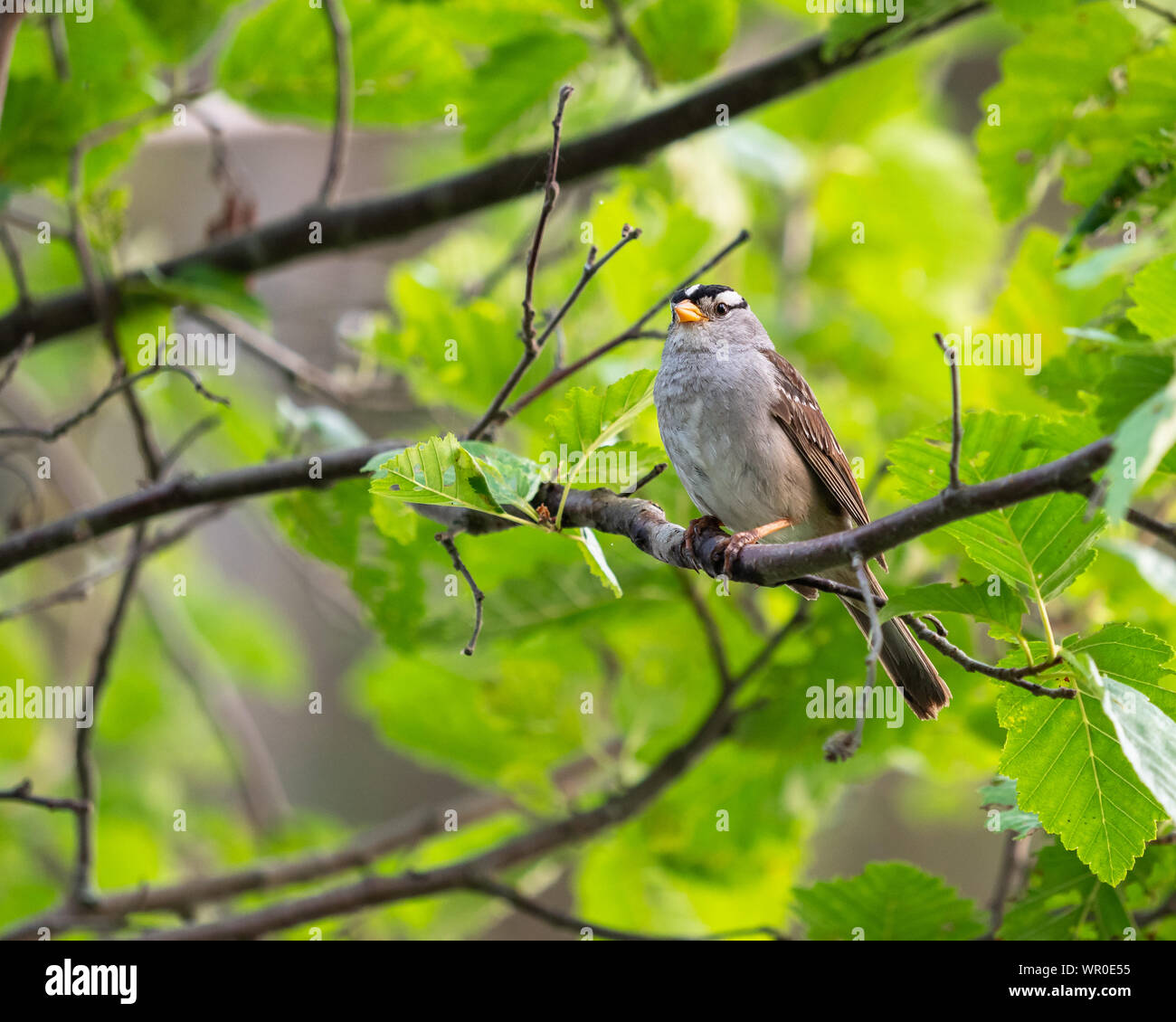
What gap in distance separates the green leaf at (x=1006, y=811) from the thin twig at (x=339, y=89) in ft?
7.73

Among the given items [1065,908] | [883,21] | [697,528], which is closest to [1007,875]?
[1065,908]

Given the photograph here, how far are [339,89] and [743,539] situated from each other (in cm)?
173

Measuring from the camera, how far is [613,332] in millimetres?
3705

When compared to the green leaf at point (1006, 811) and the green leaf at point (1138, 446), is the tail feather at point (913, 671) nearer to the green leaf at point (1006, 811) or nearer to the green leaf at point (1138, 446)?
the green leaf at point (1006, 811)

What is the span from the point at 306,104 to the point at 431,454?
2.00 m

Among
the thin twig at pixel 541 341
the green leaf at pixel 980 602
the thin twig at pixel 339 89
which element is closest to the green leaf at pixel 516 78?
the thin twig at pixel 339 89

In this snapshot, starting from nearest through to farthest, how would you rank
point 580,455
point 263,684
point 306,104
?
point 580,455 → point 306,104 → point 263,684

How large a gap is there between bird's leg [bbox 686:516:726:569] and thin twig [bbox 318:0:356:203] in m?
1.49

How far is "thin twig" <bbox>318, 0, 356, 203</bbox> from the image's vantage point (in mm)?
2893

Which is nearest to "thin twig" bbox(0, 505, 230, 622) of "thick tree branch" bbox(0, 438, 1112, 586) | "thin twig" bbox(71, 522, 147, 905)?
"thin twig" bbox(71, 522, 147, 905)

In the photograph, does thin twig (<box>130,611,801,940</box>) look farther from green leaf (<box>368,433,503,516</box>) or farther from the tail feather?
green leaf (<box>368,433,503,516</box>)

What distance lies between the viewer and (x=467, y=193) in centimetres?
338
